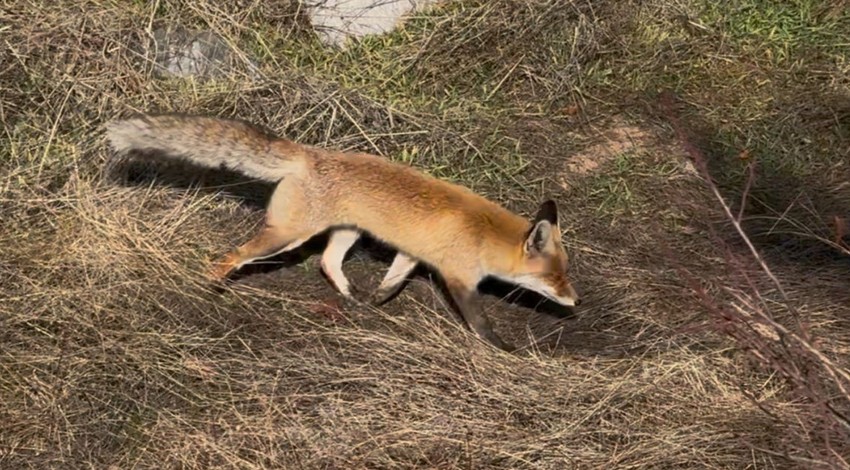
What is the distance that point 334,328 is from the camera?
15.5 feet

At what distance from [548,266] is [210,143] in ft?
5.65

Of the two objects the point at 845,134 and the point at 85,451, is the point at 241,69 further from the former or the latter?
the point at 845,134

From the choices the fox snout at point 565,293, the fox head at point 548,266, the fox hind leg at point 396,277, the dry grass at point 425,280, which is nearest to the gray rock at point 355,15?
the dry grass at point 425,280

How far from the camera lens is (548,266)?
4.92 meters

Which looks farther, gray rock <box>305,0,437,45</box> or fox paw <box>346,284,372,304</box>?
gray rock <box>305,0,437,45</box>

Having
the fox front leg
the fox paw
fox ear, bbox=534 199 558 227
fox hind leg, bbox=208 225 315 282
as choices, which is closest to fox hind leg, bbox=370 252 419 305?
the fox paw

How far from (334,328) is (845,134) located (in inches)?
139

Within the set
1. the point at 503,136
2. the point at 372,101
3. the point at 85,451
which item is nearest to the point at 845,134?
the point at 503,136

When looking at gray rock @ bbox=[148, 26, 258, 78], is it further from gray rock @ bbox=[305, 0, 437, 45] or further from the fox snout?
the fox snout

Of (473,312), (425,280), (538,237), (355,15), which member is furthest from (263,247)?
(355,15)

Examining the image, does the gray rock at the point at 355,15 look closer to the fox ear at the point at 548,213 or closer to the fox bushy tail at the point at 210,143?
the fox bushy tail at the point at 210,143

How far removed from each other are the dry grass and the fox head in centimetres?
17

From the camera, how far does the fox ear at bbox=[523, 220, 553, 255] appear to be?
477 centimetres

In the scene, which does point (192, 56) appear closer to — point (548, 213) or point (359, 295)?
point (359, 295)
